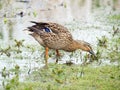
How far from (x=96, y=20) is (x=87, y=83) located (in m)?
7.24

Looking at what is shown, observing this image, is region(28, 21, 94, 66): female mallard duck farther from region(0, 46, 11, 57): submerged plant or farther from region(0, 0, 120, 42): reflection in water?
region(0, 0, 120, 42): reflection in water

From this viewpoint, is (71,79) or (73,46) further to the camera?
(73,46)

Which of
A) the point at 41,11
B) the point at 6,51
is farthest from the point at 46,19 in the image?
the point at 6,51

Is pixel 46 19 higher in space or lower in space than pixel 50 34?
lower

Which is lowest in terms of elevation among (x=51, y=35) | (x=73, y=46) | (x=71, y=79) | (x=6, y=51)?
(x=71, y=79)

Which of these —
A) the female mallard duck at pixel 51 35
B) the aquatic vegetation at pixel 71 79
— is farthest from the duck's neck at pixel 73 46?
the aquatic vegetation at pixel 71 79

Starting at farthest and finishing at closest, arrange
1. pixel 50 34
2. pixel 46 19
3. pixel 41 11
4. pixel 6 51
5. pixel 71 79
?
pixel 41 11
pixel 46 19
pixel 6 51
pixel 50 34
pixel 71 79

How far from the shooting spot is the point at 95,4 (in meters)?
18.8

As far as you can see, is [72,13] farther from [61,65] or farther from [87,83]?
[87,83]

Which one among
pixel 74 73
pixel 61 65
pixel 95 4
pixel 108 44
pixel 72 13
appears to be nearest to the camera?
pixel 74 73

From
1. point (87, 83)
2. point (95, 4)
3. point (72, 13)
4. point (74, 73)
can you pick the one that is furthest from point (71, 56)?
point (95, 4)

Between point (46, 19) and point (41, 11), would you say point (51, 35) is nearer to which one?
point (46, 19)

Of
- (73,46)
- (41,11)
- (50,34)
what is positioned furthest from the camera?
(41,11)

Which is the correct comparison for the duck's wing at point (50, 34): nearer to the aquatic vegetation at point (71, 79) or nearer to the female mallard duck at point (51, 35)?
the female mallard duck at point (51, 35)
